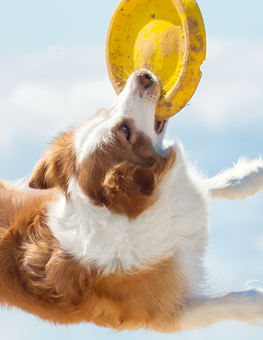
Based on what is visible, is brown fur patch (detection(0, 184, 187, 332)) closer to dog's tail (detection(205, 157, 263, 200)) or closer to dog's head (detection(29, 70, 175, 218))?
dog's head (detection(29, 70, 175, 218))

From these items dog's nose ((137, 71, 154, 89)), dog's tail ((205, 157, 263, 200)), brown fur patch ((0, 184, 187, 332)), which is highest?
dog's nose ((137, 71, 154, 89))

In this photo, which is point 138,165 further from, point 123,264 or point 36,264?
point 36,264

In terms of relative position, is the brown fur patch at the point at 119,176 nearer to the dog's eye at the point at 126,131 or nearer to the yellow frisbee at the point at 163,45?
the dog's eye at the point at 126,131

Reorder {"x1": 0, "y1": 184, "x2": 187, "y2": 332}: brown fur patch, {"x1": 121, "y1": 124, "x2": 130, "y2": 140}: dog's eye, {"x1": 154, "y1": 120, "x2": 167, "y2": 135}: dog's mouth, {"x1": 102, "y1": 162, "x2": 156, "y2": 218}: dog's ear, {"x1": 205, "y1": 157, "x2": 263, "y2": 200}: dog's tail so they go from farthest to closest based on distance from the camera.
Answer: {"x1": 205, "y1": 157, "x2": 263, "y2": 200}: dog's tail, {"x1": 154, "y1": 120, "x2": 167, "y2": 135}: dog's mouth, {"x1": 0, "y1": 184, "x2": 187, "y2": 332}: brown fur patch, {"x1": 121, "y1": 124, "x2": 130, "y2": 140}: dog's eye, {"x1": 102, "y1": 162, "x2": 156, "y2": 218}: dog's ear

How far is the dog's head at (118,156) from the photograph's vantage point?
446cm

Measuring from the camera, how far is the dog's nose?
480 centimetres

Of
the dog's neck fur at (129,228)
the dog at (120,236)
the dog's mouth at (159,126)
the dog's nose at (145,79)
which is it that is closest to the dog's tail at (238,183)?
the dog at (120,236)

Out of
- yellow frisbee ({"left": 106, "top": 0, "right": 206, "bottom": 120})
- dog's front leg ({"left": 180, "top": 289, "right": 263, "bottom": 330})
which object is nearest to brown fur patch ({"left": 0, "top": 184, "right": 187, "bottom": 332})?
dog's front leg ({"left": 180, "top": 289, "right": 263, "bottom": 330})

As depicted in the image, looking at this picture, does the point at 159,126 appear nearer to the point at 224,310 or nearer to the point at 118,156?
the point at 118,156

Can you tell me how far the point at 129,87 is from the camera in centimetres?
478

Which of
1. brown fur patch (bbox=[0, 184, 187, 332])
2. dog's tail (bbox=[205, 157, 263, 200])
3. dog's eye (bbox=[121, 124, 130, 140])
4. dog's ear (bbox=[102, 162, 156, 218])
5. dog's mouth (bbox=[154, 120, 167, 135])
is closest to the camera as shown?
dog's ear (bbox=[102, 162, 156, 218])

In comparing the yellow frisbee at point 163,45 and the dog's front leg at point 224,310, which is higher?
the yellow frisbee at point 163,45

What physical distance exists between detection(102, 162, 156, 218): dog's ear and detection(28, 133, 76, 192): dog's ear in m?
0.37

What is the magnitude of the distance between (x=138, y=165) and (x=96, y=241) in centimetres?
73
